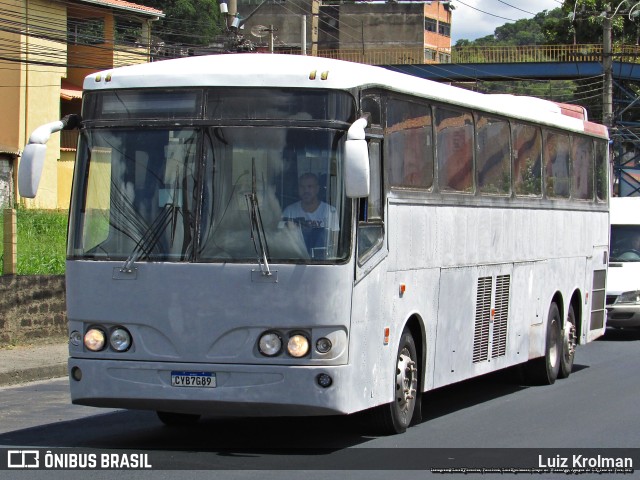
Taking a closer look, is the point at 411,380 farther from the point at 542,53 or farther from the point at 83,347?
the point at 542,53

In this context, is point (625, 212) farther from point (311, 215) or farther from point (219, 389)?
point (219, 389)

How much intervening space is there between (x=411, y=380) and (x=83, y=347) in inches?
117

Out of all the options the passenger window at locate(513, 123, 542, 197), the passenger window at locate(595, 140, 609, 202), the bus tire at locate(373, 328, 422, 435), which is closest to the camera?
the bus tire at locate(373, 328, 422, 435)

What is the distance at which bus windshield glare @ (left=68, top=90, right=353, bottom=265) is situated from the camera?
8.99m

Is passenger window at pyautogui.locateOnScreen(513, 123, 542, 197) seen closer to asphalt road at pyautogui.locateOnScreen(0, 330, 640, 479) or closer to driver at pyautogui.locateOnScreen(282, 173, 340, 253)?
asphalt road at pyautogui.locateOnScreen(0, 330, 640, 479)

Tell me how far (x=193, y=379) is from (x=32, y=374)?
22.7 feet

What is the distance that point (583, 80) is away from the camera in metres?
50.2

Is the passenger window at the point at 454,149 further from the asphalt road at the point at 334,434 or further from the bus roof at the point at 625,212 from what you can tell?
the bus roof at the point at 625,212

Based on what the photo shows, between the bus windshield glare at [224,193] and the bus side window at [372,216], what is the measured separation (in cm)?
29

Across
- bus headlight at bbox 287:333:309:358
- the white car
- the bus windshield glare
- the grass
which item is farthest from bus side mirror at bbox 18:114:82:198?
the white car

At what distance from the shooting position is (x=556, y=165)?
1520 centimetres

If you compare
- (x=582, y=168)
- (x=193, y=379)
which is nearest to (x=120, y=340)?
(x=193, y=379)

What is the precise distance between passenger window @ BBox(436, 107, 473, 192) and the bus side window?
5.32 feet

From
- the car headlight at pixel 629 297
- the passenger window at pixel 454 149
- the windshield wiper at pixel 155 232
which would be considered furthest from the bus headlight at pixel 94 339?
the car headlight at pixel 629 297
